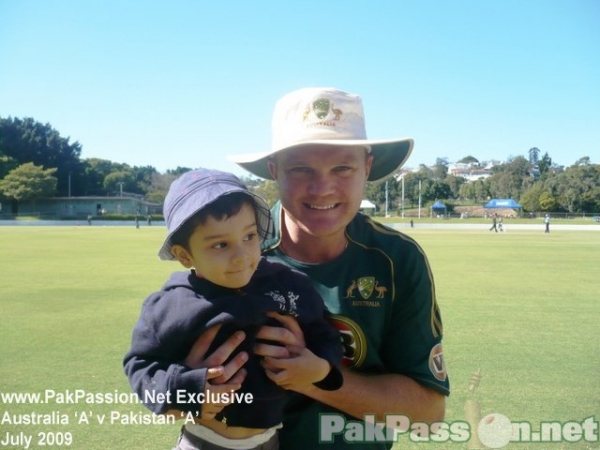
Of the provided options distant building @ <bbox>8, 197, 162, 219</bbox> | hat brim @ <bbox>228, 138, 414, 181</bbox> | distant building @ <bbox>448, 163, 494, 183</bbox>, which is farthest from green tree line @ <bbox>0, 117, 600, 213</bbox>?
hat brim @ <bbox>228, 138, 414, 181</bbox>

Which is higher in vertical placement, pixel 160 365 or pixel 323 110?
pixel 323 110

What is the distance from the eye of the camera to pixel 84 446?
3.84 metres

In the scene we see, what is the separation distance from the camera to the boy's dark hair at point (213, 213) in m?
1.90

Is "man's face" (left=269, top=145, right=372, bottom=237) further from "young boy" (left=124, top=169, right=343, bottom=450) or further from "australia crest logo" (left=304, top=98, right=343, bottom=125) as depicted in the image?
"young boy" (left=124, top=169, right=343, bottom=450)

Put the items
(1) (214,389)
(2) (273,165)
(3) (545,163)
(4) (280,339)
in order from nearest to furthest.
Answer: (1) (214,389)
(4) (280,339)
(2) (273,165)
(3) (545,163)

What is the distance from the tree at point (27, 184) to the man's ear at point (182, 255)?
2617 inches

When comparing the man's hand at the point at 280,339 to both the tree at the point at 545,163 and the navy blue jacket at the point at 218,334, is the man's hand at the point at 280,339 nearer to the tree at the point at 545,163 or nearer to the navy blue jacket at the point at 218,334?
the navy blue jacket at the point at 218,334

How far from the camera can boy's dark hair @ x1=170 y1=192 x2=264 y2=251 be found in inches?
75.0

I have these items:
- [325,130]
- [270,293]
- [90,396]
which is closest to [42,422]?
[90,396]

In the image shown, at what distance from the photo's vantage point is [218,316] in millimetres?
1840

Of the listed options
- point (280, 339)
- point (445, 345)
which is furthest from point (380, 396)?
point (445, 345)

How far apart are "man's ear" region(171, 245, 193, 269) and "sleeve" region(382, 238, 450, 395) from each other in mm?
853

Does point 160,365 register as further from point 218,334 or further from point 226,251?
point 226,251

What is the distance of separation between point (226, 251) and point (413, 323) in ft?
2.80
